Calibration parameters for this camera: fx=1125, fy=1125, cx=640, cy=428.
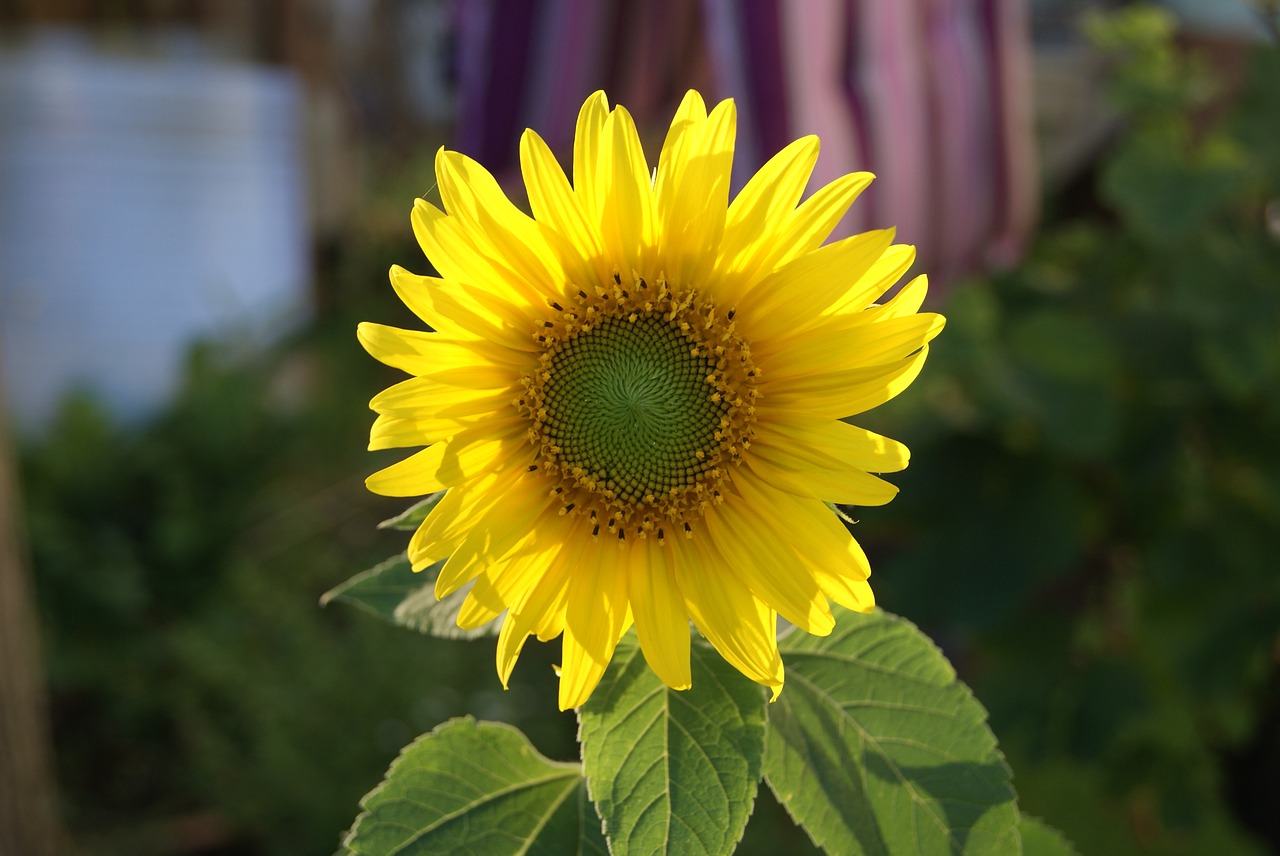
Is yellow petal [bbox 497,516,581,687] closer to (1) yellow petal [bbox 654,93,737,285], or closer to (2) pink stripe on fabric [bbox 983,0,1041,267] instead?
(1) yellow petal [bbox 654,93,737,285]

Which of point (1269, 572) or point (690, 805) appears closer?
point (690, 805)

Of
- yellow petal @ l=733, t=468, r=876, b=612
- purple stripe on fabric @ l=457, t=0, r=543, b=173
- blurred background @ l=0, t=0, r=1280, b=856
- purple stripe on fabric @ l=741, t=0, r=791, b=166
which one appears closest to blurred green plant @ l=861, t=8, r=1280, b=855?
blurred background @ l=0, t=0, r=1280, b=856

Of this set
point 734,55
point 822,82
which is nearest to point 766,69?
point 734,55

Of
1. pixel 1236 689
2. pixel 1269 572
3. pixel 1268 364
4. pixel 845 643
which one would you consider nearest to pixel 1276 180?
pixel 1268 364

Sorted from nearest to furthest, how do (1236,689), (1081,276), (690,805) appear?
1. (690,805)
2. (1236,689)
3. (1081,276)

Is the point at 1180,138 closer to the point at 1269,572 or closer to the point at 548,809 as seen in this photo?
the point at 1269,572

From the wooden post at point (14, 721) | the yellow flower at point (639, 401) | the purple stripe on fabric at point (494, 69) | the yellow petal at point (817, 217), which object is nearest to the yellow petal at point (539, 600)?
the yellow flower at point (639, 401)

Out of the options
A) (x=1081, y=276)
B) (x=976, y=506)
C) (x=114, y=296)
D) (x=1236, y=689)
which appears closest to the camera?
(x=1236, y=689)
